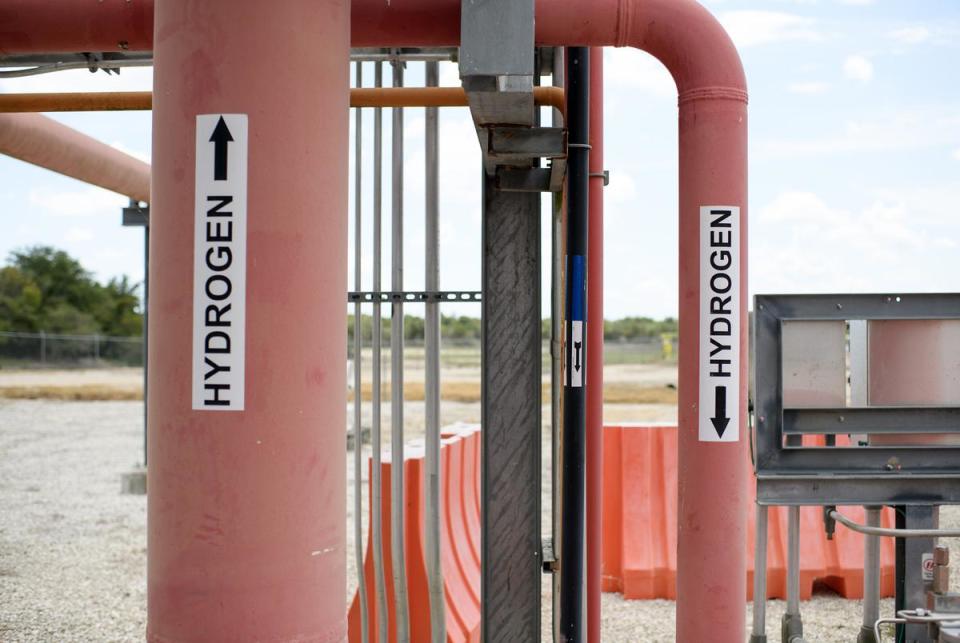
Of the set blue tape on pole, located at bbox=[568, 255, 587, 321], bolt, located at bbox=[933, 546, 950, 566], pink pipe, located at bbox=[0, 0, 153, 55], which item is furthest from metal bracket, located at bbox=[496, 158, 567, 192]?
bolt, located at bbox=[933, 546, 950, 566]

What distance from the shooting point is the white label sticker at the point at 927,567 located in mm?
4574

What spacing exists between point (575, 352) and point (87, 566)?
5.63 m

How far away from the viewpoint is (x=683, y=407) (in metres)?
4.36

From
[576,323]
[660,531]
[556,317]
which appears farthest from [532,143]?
[660,531]

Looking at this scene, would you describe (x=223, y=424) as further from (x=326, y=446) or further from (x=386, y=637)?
(x=386, y=637)

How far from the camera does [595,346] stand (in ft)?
16.3

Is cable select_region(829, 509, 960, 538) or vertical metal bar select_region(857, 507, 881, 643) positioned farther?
vertical metal bar select_region(857, 507, 881, 643)

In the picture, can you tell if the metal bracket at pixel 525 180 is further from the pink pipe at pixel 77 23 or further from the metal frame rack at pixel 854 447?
the pink pipe at pixel 77 23

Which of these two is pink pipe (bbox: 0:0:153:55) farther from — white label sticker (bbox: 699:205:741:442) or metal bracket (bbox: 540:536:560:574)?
metal bracket (bbox: 540:536:560:574)

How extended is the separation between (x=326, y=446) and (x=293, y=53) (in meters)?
1.21

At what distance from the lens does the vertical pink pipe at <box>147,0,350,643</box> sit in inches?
112

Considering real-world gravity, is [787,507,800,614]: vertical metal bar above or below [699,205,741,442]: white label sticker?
below

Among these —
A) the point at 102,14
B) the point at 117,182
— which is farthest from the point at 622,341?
the point at 102,14

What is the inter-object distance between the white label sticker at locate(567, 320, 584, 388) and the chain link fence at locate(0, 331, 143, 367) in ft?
125
